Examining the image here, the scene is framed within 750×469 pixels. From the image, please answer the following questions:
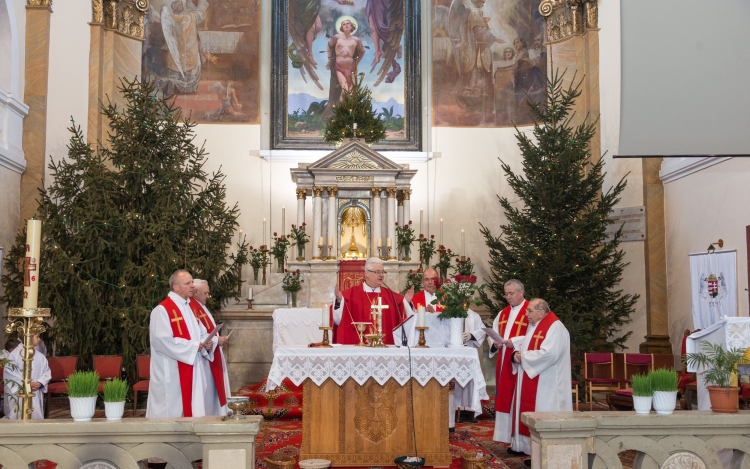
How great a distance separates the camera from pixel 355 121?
13.4m

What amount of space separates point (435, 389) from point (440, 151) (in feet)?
29.4

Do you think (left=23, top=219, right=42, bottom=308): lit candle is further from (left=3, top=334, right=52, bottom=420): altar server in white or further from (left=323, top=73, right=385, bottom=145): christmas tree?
(left=323, top=73, right=385, bottom=145): christmas tree

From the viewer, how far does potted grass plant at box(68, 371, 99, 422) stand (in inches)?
174

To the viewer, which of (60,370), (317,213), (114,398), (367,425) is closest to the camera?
(114,398)

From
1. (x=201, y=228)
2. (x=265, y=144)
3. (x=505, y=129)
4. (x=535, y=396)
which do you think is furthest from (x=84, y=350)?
(x=505, y=129)

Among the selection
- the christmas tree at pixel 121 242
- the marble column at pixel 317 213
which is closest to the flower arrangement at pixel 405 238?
the marble column at pixel 317 213

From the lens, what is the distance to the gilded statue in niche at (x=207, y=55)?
14312 millimetres

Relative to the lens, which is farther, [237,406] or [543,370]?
[543,370]

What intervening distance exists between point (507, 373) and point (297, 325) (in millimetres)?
4449

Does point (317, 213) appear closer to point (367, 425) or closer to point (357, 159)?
point (357, 159)

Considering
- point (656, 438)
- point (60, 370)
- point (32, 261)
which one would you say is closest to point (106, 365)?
point (60, 370)

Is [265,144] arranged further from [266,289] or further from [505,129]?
[505,129]

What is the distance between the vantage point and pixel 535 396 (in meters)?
6.79

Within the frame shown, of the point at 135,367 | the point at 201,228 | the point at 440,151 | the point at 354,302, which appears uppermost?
the point at 440,151
